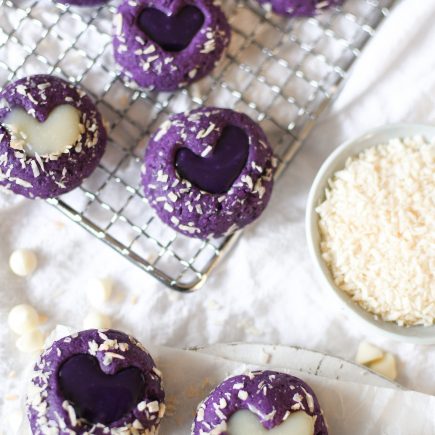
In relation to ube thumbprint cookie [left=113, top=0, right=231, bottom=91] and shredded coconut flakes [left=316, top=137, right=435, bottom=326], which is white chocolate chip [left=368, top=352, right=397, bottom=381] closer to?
shredded coconut flakes [left=316, top=137, right=435, bottom=326]

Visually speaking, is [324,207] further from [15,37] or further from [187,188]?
[15,37]

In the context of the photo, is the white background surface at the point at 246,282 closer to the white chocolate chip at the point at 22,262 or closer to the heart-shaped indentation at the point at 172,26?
the white chocolate chip at the point at 22,262

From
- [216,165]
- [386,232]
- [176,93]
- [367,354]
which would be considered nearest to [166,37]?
[176,93]

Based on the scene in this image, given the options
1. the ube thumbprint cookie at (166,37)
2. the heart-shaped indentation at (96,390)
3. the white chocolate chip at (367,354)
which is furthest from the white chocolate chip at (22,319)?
the white chocolate chip at (367,354)

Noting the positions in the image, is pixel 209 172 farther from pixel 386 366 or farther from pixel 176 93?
pixel 386 366

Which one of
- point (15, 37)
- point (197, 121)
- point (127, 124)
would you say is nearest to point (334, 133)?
point (197, 121)

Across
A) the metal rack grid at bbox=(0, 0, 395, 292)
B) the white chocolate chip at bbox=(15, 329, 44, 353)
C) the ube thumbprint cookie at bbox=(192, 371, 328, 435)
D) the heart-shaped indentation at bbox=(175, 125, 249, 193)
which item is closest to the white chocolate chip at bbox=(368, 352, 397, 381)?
the ube thumbprint cookie at bbox=(192, 371, 328, 435)

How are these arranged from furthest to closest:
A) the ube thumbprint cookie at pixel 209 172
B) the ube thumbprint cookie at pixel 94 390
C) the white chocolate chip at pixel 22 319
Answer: the white chocolate chip at pixel 22 319
the ube thumbprint cookie at pixel 209 172
the ube thumbprint cookie at pixel 94 390
